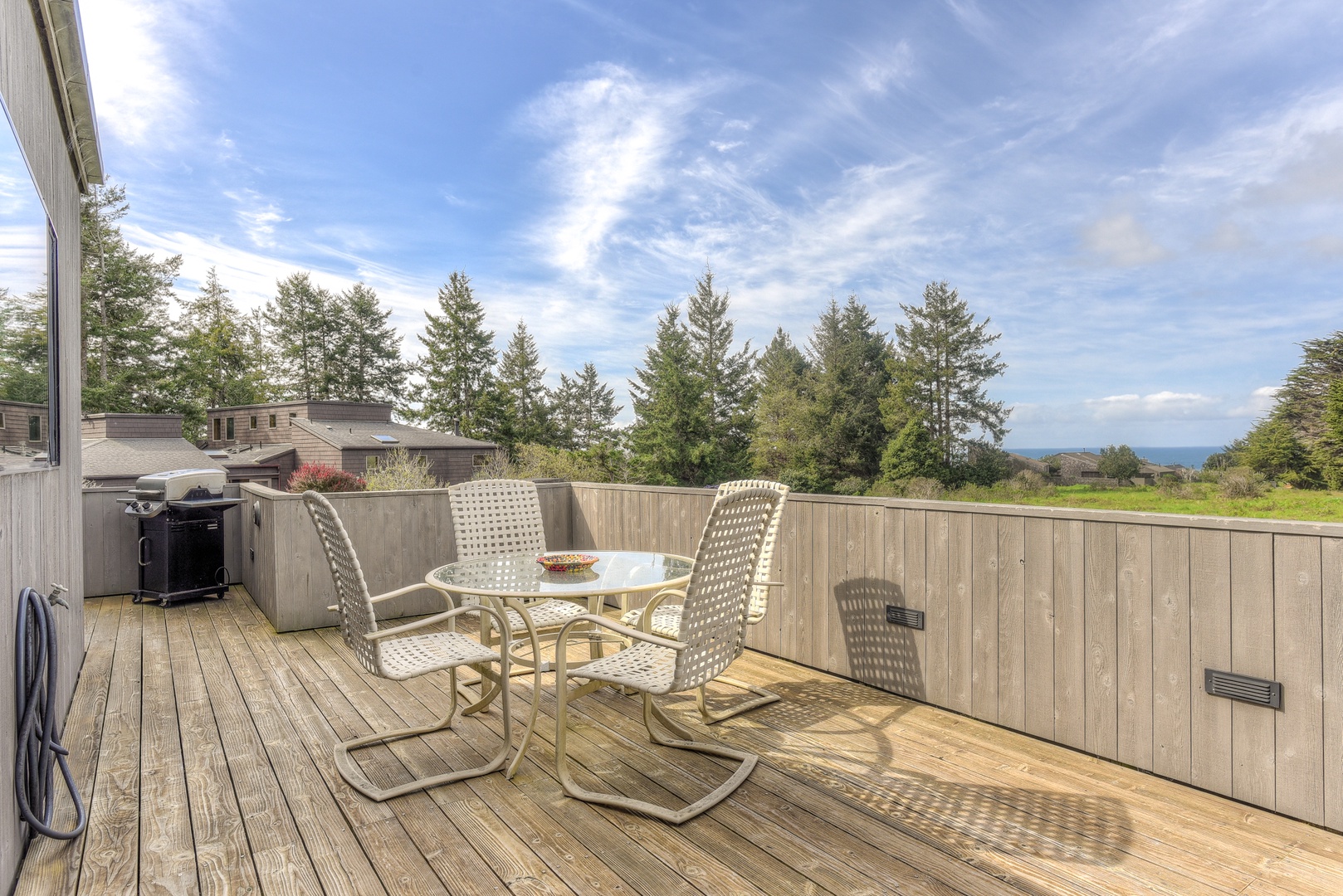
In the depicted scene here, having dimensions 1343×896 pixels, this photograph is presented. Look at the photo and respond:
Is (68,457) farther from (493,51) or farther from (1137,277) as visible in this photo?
(1137,277)

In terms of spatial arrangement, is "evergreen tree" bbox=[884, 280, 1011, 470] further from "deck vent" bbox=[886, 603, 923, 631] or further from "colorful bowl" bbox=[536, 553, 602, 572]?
"colorful bowl" bbox=[536, 553, 602, 572]

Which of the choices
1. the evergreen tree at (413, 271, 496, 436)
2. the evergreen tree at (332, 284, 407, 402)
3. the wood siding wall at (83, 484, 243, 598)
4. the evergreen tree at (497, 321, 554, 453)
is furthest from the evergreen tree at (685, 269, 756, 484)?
the wood siding wall at (83, 484, 243, 598)

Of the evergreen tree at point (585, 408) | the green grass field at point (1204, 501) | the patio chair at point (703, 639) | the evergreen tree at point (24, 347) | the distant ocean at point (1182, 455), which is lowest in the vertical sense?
the green grass field at point (1204, 501)

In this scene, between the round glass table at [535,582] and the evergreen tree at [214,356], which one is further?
the evergreen tree at [214,356]

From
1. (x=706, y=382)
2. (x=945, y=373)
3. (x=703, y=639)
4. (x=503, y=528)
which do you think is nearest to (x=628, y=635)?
(x=703, y=639)

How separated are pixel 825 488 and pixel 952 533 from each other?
2742 cm

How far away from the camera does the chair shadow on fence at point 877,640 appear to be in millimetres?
3283

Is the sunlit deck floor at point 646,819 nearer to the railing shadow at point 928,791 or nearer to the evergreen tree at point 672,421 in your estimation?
the railing shadow at point 928,791

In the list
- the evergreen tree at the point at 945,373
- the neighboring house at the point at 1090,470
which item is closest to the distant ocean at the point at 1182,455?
the neighboring house at the point at 1090,470

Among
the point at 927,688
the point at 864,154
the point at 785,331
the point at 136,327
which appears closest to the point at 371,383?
the point at 136,327

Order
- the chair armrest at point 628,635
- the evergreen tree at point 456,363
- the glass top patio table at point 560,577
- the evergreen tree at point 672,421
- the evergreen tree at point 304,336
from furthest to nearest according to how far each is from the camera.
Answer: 1. the evergreen tree at point 456,363
2. the evergreen tree at point 304,336
3. the evergreen tree at point 672,421
4. the glass top patio table at point 560,577
5. the chair armrest at point 628,635

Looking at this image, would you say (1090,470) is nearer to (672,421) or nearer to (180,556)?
(672,421)

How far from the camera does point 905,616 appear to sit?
3.30 metres

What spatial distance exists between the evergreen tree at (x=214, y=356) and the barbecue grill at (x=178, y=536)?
69.1 ft
